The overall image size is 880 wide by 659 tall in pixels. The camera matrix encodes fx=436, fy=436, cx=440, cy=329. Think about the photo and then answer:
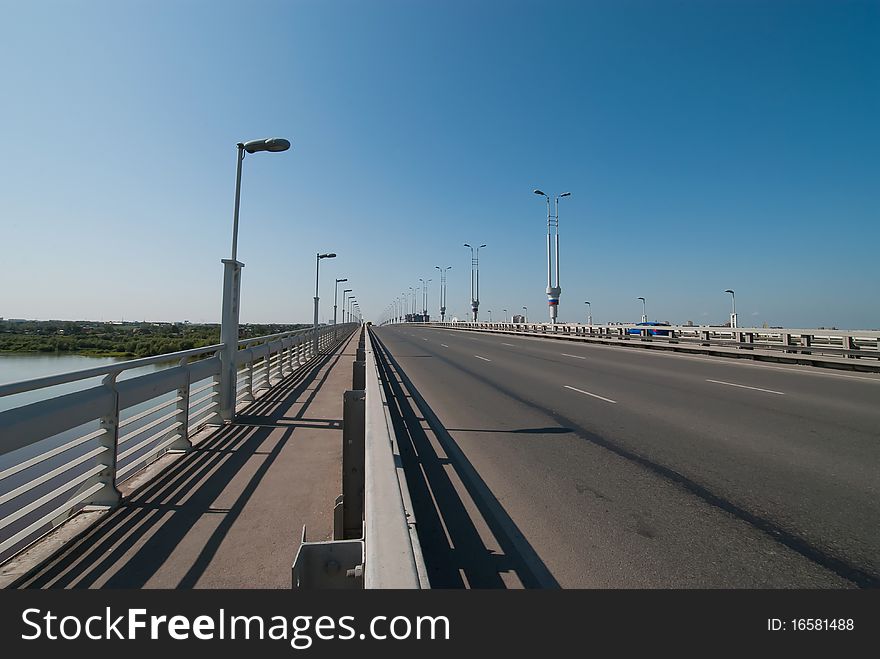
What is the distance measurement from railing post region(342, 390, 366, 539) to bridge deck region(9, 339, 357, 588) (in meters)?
0.46

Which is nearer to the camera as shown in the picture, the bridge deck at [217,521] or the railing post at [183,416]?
the bridge deck at [217,521]

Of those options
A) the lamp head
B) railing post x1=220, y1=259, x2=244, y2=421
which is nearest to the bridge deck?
railing post x1=220, y1=259, x2=244, y2=421

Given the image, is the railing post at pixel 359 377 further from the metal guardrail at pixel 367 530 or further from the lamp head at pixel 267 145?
the lamp head at pixel 267 145

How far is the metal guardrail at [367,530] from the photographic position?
1.67m

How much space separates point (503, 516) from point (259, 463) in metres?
3.24

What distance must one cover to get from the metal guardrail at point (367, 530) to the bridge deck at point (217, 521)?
0.65 m

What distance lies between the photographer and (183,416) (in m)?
5.95

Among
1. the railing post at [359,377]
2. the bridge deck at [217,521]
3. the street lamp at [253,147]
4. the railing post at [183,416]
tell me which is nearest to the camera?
the bridge deck at [217,521]

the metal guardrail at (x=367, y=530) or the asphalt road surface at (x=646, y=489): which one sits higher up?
the metal guardrail at (x=367, y=530)

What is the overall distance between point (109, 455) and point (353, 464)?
255 centimetres

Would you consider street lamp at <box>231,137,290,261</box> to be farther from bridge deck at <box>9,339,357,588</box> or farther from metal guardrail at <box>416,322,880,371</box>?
metal guardrail at <box>416,322,880,371</box>

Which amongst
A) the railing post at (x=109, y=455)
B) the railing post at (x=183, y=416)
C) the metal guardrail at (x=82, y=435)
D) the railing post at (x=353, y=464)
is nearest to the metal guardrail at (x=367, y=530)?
the railing post at (x=353, y=464)

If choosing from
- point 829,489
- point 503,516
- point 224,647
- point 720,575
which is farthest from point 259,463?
point 829,489

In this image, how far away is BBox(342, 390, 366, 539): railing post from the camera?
10.8 ft
